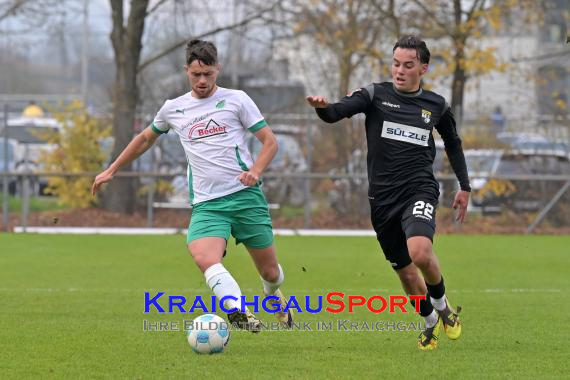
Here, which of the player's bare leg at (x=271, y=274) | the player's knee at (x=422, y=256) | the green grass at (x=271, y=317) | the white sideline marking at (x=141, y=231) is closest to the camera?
the green grass at (x=271, y=317)

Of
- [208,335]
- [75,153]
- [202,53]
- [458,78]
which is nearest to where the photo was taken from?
[208,335]

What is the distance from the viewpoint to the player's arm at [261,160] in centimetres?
733

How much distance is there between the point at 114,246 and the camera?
17.0m

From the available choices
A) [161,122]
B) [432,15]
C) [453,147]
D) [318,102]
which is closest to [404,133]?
[453,147]

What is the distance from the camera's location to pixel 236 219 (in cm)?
765

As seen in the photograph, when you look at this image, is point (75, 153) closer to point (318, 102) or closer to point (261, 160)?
point (261, 160)

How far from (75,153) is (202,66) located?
48.6ft

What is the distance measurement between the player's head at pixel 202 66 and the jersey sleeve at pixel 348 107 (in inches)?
32.1

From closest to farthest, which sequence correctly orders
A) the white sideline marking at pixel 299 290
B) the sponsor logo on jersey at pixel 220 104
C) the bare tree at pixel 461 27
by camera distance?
the sponsor logo on jersey at pixel 220 104
the white sideline marking at pixel 299 290
the bare tree at pixel 461 27

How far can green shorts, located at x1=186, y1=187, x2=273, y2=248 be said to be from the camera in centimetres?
750

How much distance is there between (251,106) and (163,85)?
18452 millimetres

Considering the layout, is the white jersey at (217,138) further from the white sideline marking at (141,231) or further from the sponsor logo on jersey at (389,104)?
the white sideline marking at (141,231)

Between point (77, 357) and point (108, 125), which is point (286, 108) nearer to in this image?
point (108, 125)

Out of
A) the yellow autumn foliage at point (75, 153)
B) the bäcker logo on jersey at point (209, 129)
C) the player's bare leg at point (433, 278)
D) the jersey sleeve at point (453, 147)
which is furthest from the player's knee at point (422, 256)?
the yellow autumn foliage at point (75, 153)
